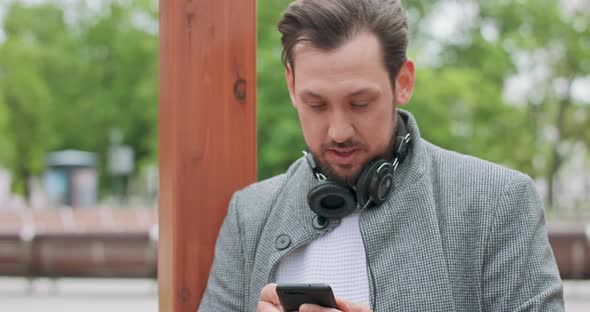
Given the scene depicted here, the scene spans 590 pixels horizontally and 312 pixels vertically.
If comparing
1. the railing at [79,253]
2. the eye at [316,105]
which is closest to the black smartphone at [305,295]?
the eye at [316,105]

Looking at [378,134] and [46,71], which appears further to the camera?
[46,71]

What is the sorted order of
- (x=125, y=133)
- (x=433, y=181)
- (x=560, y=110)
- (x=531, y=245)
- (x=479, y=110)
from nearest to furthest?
1. (x=531, y=245)
2. (x=433, y=181)
3. (x=479, y=110)
4. (x=560, y=110)
5. (x=125, y=133)

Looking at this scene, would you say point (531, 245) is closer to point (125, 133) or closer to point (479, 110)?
point (479, 110)

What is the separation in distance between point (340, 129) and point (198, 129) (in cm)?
73

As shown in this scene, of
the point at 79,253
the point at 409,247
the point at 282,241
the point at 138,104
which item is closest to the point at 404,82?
the point at 409,247

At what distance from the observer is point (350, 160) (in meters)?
2.66

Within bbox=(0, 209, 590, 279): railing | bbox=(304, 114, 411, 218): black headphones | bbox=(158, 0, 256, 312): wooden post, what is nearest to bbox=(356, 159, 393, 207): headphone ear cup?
bbox=(304, 114, 411, 218): black headphones

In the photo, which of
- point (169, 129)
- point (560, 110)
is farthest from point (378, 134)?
point (560, 110)

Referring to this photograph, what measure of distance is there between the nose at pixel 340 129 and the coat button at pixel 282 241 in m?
0.41

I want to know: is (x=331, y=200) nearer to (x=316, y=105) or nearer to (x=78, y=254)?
(x=316, y=105)

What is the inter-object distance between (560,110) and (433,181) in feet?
85.9

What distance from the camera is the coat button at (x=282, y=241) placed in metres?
2.82

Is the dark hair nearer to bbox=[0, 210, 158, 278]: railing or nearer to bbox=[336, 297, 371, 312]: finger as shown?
bbox=[336, 297, 371, 312]: finger

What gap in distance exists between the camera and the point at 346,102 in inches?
104
